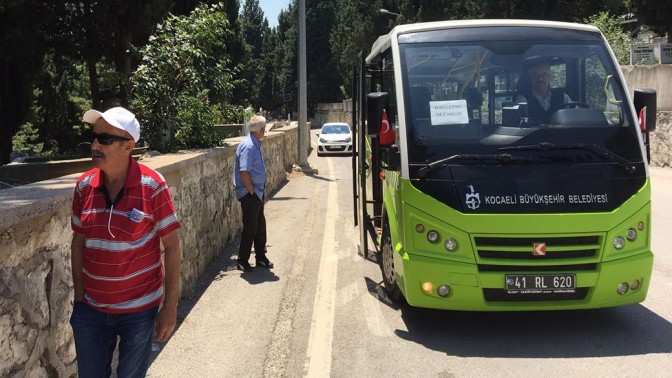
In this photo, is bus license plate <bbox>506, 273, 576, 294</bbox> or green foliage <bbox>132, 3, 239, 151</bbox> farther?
green foliage <bbox>132, 3, 239, 151</bbox>

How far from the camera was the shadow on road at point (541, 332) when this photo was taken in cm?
505

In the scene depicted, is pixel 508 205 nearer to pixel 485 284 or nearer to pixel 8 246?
pixel 485 284

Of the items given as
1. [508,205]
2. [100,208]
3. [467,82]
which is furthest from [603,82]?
[100,208]

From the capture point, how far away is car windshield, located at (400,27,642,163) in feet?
17.7

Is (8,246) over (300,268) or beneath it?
over

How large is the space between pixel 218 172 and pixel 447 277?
447 cm

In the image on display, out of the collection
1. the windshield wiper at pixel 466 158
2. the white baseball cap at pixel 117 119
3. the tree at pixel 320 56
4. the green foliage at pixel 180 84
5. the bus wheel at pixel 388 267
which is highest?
the tree at pixel 320 56

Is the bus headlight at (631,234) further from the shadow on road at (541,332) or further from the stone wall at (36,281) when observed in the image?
the stone wall at (36,281)

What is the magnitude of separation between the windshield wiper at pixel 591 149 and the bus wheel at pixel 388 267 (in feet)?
5.04

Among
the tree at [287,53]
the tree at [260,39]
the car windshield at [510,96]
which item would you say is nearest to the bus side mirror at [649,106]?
the car windshield at [510,96]

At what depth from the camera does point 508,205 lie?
508cm

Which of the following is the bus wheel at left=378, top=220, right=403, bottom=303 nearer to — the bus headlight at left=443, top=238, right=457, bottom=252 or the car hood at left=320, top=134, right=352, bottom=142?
the bus headlight at left=443, top=238, right=457, bottom=252

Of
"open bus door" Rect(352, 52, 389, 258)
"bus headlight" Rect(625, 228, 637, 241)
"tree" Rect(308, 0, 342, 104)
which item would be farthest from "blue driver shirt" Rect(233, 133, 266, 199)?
"tree" Rect(308, 0, 342, 104)

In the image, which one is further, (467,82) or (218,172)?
(218,172)
